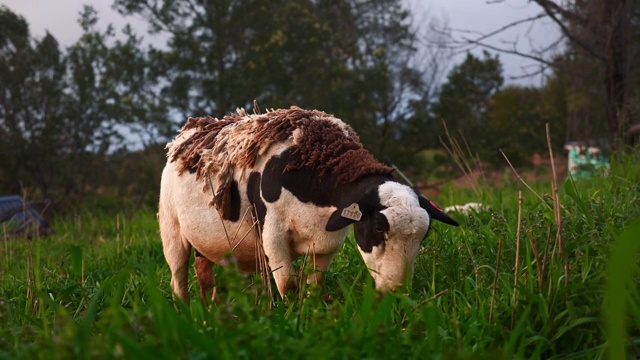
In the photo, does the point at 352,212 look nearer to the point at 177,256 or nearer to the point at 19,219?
the point at 177,256

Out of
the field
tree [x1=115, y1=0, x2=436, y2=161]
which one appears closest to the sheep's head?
the field

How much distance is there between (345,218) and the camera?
10.6 ft

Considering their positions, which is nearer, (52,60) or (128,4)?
(128,4)

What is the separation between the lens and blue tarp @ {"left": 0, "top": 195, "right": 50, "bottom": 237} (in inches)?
357

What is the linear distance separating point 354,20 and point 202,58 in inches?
343

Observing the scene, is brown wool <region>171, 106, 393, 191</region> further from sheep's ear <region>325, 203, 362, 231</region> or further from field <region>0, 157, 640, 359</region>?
field <region>0, 157, 640, 359</region>

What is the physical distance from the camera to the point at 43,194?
54.6 ft

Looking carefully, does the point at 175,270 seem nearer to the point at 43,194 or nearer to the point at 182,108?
the point at 182,108

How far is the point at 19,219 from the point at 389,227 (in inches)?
362

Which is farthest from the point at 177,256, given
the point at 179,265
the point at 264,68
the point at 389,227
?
the point at 264,68

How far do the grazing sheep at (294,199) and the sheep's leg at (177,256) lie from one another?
0.92 ft

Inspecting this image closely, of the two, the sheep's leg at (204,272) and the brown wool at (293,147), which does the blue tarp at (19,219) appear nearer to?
the sheep's leg at (204,272)

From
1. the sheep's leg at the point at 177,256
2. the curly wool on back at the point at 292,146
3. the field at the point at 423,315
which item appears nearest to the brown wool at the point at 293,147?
the curly wool on back at the point at 292,146

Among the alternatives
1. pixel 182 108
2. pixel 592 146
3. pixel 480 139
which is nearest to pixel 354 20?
pixel 480 139
